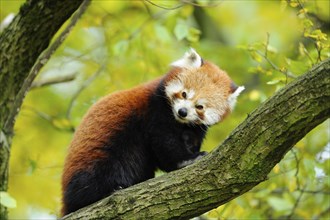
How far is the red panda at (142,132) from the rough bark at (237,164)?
1.22 feet

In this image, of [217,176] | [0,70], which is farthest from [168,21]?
[217,176]

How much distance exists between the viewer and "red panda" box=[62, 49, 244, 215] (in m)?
4.42

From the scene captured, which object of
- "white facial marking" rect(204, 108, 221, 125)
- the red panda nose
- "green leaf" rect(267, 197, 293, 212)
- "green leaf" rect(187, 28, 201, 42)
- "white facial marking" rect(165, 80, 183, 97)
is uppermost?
"green leaf" rect(187, 28, 201, 42)

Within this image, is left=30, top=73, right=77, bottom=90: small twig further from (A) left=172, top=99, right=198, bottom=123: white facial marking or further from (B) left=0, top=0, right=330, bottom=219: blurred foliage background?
(A) left=172, top=99, right=198, bottom=123: white facial marking

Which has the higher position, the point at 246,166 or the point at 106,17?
the point at 106,17

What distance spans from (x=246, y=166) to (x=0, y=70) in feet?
6.21

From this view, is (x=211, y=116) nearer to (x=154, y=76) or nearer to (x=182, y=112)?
(x=182, y=112)

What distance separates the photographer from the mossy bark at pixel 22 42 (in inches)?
167

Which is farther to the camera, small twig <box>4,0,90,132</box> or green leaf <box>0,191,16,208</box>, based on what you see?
small twig <box>4,0,90,132</box>

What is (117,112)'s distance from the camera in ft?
15.1

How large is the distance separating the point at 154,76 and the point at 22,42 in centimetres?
321

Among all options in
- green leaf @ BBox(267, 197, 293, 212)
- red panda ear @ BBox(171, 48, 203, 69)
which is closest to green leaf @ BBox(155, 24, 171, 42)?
red panda ear @ BBox(171, 48, 203, 69)

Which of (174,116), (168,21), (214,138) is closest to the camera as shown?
(174,116)

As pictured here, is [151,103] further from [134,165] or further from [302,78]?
[302,78]
